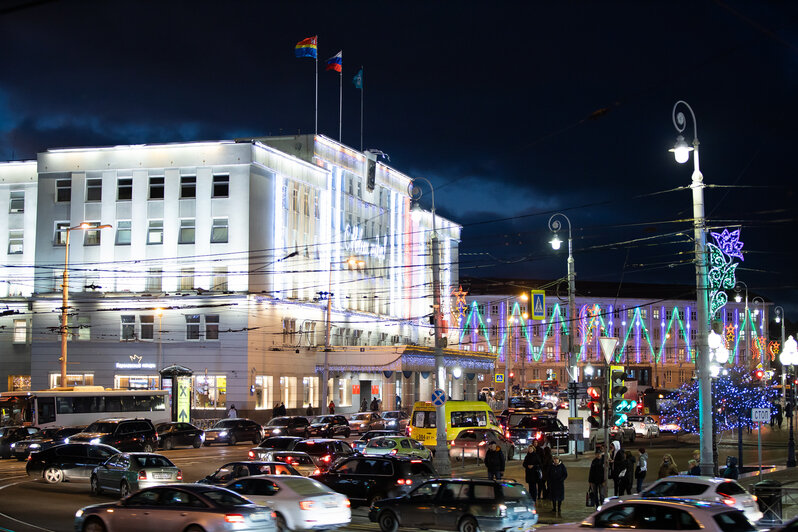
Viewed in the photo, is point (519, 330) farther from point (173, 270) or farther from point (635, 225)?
point (635, 225)

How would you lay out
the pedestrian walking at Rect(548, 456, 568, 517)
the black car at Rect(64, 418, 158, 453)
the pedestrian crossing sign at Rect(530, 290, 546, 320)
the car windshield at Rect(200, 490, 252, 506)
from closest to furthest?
the car windshield at Rect(200, 490, 252, 506) → the pedestrian walking at Rect(548, 456, 568, 517) → the black car at Rect(64, 418, 158, 453) → the pedestrian crossing sign at Rect(530, 290, 546, 320)

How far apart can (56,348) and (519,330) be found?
231ft

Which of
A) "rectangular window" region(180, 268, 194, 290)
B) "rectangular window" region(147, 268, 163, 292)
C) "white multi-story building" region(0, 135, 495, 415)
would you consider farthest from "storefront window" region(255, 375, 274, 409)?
"rectangular window" region(147, 268, 163, 292)

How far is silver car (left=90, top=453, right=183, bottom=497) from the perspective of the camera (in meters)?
26.9

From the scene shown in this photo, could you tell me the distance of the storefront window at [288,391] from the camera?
6769 centimetres

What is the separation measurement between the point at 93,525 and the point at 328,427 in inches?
1317

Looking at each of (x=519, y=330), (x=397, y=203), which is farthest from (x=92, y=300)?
(x=519, y=330)

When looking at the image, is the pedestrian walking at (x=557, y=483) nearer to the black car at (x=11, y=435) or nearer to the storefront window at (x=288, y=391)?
the black car at (x=11, y=435)

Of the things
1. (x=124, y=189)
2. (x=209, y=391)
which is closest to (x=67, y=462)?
(x=209, y=391)

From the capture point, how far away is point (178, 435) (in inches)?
1911

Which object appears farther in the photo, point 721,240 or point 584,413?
point 584,413

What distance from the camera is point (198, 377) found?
64000mm

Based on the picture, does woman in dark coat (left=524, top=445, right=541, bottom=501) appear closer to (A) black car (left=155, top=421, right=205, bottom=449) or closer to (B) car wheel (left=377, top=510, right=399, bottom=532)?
(B) car wheel (left=377, top=510, right=399, bottom=532)

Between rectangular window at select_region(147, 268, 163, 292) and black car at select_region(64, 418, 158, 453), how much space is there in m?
22.2
